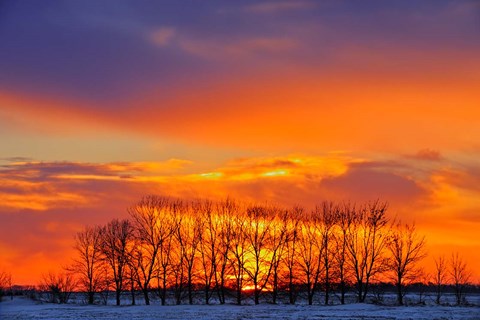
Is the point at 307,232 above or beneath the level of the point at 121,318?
above

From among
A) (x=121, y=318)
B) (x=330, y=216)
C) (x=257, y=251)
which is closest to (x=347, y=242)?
(x=330, y=216)

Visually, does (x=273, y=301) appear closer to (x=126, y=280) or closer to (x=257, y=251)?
(x=257, y=251)

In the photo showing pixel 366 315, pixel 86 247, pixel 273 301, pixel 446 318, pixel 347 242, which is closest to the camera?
pixel 446 318

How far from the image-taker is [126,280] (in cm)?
9131

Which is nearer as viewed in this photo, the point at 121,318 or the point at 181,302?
the point at 121,318

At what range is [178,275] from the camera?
88688 mm

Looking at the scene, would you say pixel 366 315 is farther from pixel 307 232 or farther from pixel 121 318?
pixel 307 232

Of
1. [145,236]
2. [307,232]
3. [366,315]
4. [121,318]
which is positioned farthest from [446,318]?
[145,236]

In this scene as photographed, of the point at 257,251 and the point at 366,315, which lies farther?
the point at 257,251

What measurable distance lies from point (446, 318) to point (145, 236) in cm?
4845

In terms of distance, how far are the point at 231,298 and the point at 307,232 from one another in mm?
13689

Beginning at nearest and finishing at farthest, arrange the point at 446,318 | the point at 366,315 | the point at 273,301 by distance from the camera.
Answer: the point at 446,318 → the point at 366,315 → the point at 273,301

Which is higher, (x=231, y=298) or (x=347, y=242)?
(x=347, y=242)

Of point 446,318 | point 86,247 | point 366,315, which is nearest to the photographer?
point 446,318
